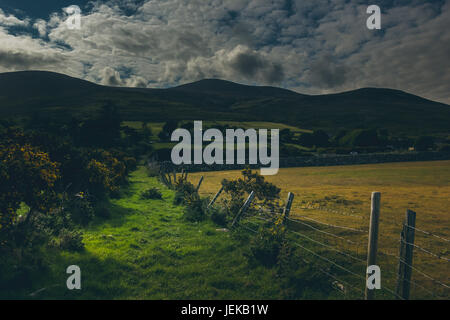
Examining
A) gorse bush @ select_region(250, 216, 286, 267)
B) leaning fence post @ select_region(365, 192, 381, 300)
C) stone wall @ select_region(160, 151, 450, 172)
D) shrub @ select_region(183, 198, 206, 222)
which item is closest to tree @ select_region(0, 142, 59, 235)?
gorse bush @ select_region(250, 216, 286, 267)

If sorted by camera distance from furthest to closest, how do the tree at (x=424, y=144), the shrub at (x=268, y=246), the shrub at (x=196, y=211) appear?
the tree at (x=424, y=144) → the shrub at (x=196, y=211) → the shrub at (x=268, y=246)

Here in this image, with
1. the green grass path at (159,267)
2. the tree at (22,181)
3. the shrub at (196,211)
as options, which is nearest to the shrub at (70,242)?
the green grass path at (159,267)

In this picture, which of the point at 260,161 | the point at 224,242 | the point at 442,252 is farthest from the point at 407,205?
the point at 260,161

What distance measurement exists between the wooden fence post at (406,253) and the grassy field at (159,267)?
175 centimetres

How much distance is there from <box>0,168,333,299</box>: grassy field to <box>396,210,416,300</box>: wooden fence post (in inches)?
69.0

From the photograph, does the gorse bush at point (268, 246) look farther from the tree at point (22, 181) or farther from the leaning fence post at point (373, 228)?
the tree at point (22, 181)

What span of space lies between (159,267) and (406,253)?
6113 millimetres

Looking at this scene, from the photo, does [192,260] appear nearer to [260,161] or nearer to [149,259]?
[149,259]

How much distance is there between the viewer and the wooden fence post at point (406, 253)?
5348 millimetres

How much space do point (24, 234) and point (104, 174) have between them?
7.11 meters

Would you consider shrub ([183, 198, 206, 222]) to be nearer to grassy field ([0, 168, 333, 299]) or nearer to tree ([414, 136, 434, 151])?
grassy field ([0, 168, 333, 299])

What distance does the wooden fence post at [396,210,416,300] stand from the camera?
17.5 ft
